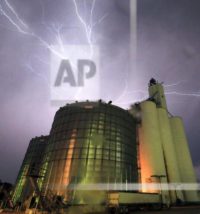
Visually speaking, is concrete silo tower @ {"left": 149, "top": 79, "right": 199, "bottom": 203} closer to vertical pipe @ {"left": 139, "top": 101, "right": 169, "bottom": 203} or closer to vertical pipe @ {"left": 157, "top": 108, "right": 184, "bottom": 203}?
vertical pipe @ {"left": 157, "top": 108, "right": 184, "bottom": 203}

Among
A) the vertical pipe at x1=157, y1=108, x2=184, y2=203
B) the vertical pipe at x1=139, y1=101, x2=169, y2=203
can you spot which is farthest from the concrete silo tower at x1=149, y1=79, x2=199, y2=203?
the vertical pipe at x1=139, y1=101, x2=169, y2=203

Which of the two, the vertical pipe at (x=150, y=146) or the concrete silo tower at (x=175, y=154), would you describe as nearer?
the vertical pipe at (x=150, y=146)

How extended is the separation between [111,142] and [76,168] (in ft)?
Answer: 30.6

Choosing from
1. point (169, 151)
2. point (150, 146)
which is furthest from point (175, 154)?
point (150, 146)

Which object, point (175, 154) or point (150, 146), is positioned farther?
point (175, 154)

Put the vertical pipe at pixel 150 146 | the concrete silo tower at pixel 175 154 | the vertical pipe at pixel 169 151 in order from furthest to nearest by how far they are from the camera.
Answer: the concrete silo tower at pixel 175 154, the vertical pipe at pixel 169 151, the vertical pipe at pixel 150 146

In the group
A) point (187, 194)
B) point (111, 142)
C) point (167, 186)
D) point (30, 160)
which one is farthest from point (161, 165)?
point (30, 160)

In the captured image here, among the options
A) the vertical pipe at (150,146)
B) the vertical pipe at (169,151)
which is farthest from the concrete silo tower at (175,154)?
the vertical pipe at (150,146)

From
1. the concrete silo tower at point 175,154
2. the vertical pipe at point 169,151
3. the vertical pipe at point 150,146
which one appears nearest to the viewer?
the vertical pipe at point 150,146

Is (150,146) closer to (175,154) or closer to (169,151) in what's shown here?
(169,151)

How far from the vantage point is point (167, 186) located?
134ft

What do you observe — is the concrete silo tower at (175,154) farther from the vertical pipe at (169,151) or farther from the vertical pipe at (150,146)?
the vertical pipe at (150,146)

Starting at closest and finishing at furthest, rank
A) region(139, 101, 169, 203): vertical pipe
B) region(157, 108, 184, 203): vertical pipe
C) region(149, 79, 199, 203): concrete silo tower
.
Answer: region(139, 101, 169, 203): vertical pipe → region(157, 108, 184, 203): vertical pipe → region(149, 79, 199, 203): concrete silo tower

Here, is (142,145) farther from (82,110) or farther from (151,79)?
(151,79)
